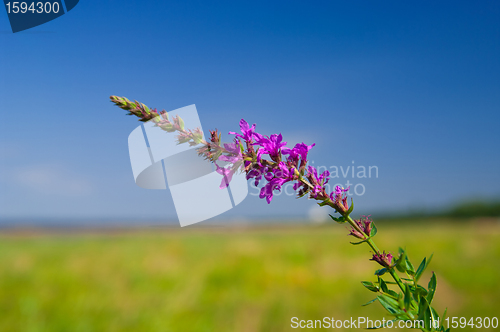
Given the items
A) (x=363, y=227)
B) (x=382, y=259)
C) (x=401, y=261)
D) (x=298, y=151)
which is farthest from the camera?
(x=298, y=151)

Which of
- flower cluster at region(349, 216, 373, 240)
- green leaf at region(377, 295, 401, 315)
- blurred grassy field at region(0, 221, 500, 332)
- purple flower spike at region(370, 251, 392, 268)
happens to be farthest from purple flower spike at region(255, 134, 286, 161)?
blurred grassy field at region(0, 221, 500, 332)

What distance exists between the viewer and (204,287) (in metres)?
13.5

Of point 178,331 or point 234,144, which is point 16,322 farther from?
point 234,144

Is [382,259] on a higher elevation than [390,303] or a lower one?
higher

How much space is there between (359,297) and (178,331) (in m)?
8.17

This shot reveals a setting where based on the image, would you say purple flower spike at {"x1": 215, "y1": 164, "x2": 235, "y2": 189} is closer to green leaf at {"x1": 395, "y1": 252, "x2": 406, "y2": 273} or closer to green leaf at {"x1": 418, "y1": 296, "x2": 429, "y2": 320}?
green leaf at {"x1": 395, "y1": 252, "x2": 406, "y2": 273}

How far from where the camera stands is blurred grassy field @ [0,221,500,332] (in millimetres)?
9812

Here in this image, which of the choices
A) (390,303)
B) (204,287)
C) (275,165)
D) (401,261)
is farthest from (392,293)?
(204,287)

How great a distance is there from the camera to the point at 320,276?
1551 cm

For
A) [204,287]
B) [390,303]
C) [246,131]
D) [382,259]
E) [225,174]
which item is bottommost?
[204,287]

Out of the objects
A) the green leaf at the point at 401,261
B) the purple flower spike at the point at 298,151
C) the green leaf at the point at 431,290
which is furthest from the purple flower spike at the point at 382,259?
the purple flower spike at the point at 298,151

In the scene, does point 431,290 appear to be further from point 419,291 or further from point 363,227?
point 363,227

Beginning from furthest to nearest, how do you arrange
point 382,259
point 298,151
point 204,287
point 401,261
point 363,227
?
point 204,287
point 298,151
point 363,227
point 382,259
point 401,261

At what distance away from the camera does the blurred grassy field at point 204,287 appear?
9.81 metres
